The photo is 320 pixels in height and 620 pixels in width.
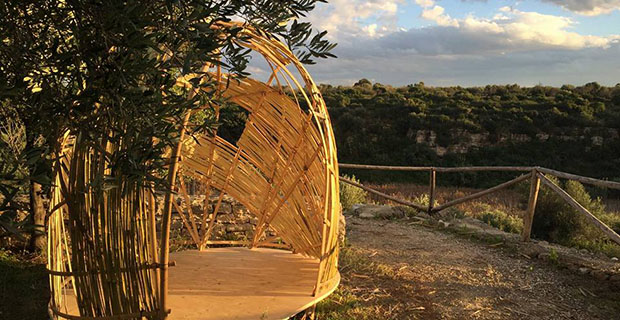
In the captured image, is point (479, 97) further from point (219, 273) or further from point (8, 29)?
point (8, 29)

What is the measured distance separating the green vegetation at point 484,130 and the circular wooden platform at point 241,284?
428 inches

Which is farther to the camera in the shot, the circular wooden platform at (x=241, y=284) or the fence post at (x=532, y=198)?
the fence post at (x=532, y=198)

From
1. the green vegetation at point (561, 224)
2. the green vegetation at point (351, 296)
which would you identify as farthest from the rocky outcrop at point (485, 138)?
the green vegetation at point (351, 296)

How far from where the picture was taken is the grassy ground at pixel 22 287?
346 cm

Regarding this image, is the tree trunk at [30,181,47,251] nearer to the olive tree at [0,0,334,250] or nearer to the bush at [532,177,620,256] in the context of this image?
the olive tree at [0,0,334,250]

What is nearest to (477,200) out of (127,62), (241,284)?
(241,284)

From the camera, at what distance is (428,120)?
60.3 ft

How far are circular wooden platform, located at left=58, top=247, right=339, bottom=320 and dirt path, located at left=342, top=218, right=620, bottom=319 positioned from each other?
0.65 meters

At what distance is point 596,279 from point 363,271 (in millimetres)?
2185

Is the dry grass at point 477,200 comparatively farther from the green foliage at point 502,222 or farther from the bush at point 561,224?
the bush at point 561,224

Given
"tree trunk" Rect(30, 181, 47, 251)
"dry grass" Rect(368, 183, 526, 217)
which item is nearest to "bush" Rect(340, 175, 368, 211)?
"dry grass" Rect(368, 183, 526, 217)

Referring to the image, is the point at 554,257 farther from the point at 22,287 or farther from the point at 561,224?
the point at 22,287

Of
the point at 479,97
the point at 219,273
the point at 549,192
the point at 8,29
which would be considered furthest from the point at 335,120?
the point at 8,29

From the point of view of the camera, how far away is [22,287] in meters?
3.81
